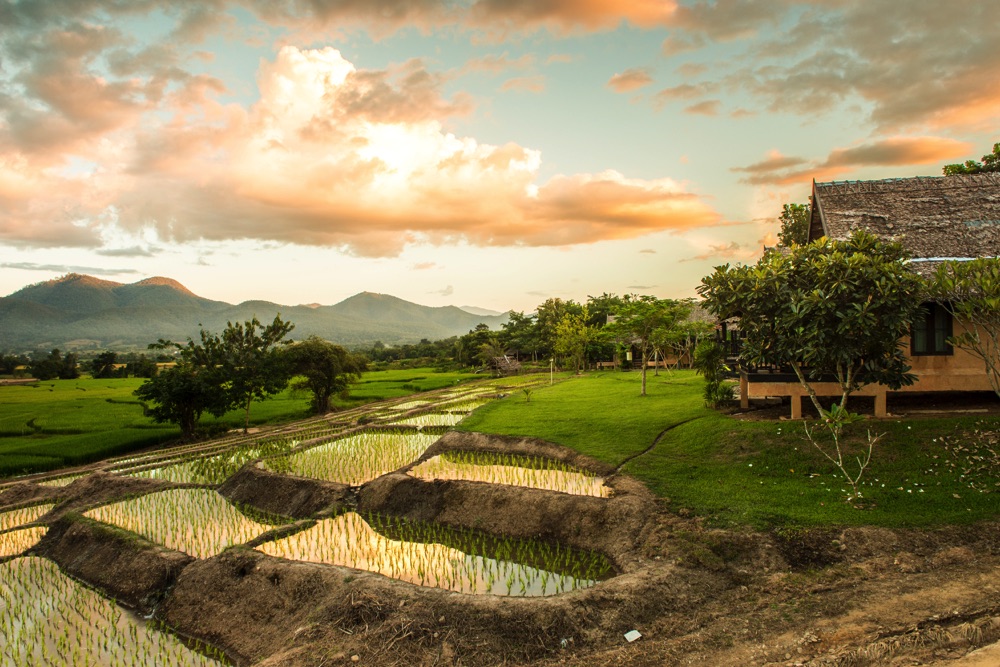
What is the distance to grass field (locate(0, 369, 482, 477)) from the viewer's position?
61.9ft

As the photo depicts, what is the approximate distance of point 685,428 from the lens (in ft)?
48.7

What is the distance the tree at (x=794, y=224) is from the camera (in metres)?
38.6

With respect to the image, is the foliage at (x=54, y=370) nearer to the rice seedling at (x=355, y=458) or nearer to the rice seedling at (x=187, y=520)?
the rice seedling at (x=355, y=458)

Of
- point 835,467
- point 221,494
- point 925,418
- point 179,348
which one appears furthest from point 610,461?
point 179,348

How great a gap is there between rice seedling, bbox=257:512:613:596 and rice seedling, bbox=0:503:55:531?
748 centimetres

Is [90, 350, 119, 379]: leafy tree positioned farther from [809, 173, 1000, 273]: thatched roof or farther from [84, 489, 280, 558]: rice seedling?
[809, 173, 1000, 273]: thatched roof

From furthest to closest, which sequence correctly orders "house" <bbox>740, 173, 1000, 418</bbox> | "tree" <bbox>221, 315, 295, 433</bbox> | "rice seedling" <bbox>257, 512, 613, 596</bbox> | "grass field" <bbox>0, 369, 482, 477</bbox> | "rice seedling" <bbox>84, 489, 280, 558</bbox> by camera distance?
1. "tree" <bbox>221, 315, 295, 433</bbox>
2. "grass field" <bbox>0, 369, 482, 477</bbox>
3. "house" <bbox>740, 173, 1000, 418</bbox>
4. "rice seedling" <bbox>84, 489, 280, 558</bbox>
5. "rice seedling" <bbox>257, 512, 613, 596</bbox>

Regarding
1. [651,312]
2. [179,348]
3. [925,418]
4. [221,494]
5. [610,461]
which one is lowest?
[221,494]

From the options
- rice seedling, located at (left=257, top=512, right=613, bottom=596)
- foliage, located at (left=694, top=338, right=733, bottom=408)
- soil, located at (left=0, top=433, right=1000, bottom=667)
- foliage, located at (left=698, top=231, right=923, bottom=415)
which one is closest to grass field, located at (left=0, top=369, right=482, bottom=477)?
soil, located at (left=0, top=433, right=1000, bottom=667)

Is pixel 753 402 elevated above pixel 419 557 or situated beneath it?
elevated above

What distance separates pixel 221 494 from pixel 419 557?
24.2ft

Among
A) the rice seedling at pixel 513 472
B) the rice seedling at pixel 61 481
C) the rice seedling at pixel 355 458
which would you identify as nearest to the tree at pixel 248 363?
the rice seedling at pixel 355 458

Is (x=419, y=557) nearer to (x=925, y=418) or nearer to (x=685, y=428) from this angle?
(x=685, y=428)

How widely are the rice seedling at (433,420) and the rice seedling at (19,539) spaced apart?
11.5 metres
